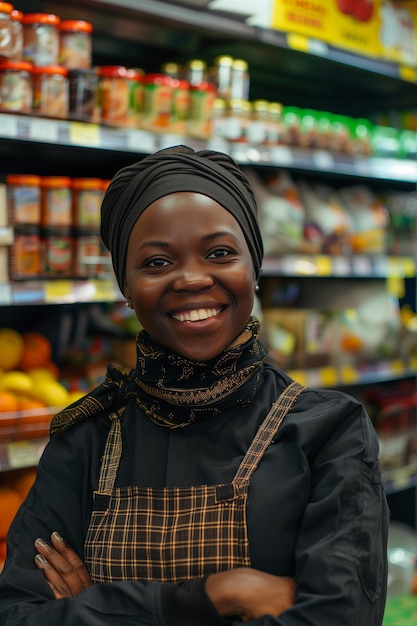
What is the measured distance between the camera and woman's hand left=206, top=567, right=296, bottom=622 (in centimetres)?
112

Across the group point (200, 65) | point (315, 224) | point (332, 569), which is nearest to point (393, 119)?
point (315, 224)

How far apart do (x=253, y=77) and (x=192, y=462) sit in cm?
255

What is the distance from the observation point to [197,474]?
1259 mm

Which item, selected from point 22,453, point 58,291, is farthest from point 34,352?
point 22,453

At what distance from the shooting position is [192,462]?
1267mm

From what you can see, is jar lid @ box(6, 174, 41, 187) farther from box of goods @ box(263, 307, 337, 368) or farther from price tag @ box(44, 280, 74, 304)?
box of goods @ box(263, 307, 337, 368)

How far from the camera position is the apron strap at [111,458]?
129cm

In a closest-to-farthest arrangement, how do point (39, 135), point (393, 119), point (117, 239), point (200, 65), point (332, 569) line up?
point (332, 569) < point (117, 239) < point (39, 135) < point (200, 65) < point (393, 119)

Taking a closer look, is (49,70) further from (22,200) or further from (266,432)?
(266,432)

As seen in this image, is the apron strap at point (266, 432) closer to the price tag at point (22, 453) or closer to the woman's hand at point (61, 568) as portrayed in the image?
the woman's hand at point (61, 568)

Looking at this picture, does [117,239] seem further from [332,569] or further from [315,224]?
[315,224]

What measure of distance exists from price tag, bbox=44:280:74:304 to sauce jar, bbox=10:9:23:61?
2.14 feet

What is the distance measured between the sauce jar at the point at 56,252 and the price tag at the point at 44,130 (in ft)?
0.98

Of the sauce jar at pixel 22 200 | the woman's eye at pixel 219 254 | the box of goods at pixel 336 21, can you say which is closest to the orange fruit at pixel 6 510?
the sauce jar at pixel 22 200
